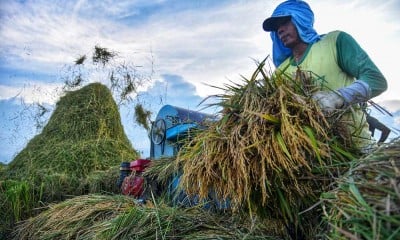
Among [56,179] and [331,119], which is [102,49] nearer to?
[56,179]

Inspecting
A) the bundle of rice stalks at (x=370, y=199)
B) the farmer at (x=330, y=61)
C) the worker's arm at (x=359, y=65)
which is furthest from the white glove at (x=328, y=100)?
the bundle of rice stalks at (x=370, y=199)

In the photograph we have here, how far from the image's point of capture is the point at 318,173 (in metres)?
1.32

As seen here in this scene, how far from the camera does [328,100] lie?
1.45 metres

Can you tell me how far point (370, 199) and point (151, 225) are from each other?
1.22 m

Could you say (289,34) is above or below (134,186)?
above

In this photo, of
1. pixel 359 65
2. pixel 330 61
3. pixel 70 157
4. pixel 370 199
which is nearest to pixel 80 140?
pixel 70 157

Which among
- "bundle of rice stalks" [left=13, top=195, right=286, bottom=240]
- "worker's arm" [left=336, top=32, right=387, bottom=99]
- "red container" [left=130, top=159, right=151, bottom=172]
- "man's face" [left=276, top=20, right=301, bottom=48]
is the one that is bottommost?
"bundle of rice stalks" [left=13, top=195, right=286, bottom=240]

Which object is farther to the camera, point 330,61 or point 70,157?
point 70,157

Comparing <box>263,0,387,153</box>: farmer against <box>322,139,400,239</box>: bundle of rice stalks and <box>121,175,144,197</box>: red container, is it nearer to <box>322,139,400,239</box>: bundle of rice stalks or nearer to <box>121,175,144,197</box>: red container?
<box>322,139,400,239</box>: bundle of rice stalks

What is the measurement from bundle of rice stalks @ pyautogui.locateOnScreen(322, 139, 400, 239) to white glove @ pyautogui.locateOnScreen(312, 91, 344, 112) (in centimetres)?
36

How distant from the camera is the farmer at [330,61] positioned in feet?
4.93

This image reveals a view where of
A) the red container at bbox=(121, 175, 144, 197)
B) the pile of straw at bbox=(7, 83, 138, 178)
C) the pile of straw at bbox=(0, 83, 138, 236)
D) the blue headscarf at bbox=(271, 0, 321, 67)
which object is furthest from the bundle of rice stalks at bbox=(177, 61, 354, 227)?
the pile of straw at bbox=(7, 83, 138, 178)

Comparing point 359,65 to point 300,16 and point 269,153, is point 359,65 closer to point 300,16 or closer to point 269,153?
point 300,16

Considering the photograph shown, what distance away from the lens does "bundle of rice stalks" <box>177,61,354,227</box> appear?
4.23ft
